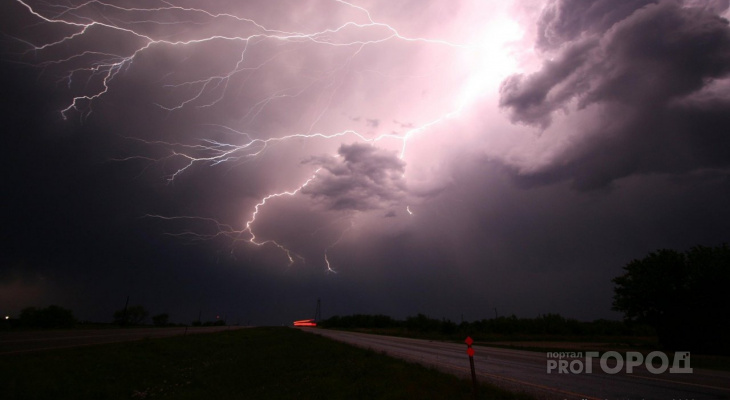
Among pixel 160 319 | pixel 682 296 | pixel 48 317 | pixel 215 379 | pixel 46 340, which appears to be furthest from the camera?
pixel 160 319

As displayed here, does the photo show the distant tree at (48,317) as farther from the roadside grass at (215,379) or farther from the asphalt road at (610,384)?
the asphalt road at (610,384)

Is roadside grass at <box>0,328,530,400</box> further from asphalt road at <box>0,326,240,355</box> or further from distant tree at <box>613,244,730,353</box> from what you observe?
distant tree at <box>613,244,730,353</box>

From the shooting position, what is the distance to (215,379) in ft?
46.5

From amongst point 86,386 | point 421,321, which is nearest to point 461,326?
point 421,321

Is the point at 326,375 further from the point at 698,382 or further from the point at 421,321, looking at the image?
the point at 421,321

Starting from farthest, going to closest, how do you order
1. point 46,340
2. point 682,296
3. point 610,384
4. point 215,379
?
point 682,296
point 46,340
point 215,379
point 610,384

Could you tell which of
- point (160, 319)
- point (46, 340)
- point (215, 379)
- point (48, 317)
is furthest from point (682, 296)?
point (160, 319)

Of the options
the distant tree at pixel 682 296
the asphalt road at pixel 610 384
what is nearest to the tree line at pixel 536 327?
the distant tree at pixel 682 296

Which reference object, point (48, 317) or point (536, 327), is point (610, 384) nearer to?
point (536, 327)

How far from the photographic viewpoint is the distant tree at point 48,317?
54.8 m

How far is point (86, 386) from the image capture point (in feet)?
38.5

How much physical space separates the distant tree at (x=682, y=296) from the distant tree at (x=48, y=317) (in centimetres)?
7408

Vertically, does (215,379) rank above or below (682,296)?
below

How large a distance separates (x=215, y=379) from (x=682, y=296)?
1293 inches
